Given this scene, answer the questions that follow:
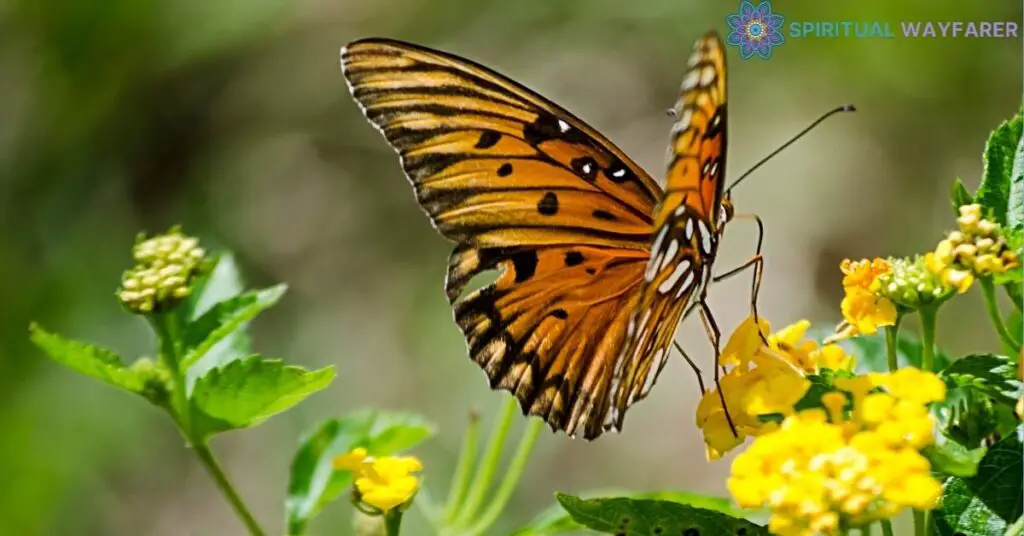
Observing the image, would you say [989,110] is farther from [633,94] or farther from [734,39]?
[633,94]

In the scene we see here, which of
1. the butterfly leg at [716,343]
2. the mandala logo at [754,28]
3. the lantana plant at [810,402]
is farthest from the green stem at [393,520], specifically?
the mandala logo at [754,28]

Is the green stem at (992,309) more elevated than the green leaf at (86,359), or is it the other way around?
the green stem at (992,309)

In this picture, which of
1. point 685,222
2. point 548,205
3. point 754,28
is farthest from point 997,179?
point 754,28

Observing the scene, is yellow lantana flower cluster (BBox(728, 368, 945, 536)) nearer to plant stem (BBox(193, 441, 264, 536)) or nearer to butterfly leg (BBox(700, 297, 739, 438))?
butterfly leg (BBox(700, 297, 739, 438))

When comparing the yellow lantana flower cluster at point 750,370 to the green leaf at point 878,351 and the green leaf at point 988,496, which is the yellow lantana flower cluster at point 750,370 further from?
the green leaf at point 878,351

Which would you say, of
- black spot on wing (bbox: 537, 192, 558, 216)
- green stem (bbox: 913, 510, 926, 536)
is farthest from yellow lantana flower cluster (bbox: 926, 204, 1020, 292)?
black spot on wing (bbox: 537, 192, 558, 216)

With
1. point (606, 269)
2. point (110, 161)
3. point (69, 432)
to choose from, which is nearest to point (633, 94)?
point (110, 161)
